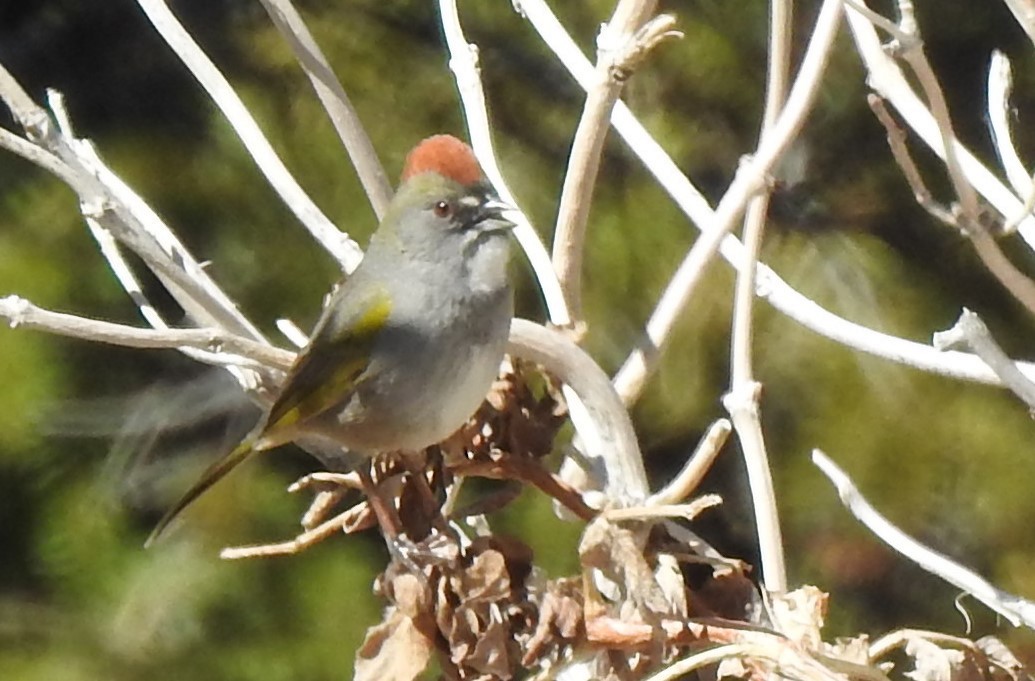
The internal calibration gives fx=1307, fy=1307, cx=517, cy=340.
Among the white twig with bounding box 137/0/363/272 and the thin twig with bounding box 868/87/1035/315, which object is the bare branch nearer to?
the thin twig with bounding box 868/87/1035/315

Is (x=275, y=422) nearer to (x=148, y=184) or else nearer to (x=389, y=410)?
(x=389, y=410)

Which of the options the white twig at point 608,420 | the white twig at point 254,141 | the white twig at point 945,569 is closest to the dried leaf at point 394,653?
the white twig at point 608,420

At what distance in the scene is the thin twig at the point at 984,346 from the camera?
522mm

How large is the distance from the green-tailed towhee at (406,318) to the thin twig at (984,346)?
0.34 m

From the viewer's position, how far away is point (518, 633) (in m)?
0.57

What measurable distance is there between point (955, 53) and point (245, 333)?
1.45m

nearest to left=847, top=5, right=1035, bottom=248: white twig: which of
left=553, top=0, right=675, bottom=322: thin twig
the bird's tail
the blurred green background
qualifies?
left=553, top=0, right=675, bottom=322: thin twig

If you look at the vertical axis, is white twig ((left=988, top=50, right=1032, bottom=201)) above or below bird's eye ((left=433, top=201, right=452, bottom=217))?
above

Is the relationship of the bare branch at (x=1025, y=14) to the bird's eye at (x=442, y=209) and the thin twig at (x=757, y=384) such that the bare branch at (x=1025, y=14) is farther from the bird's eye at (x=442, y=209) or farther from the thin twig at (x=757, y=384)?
the bird's eye at (x=442, y=209)

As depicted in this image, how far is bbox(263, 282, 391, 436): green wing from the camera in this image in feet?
2.93

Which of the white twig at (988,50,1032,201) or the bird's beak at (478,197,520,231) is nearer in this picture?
the white twig at (988,50,1032,201)

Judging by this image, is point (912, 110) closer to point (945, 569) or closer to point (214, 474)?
point (945, 569)

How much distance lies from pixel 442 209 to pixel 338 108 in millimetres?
126

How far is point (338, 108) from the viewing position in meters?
0.86
